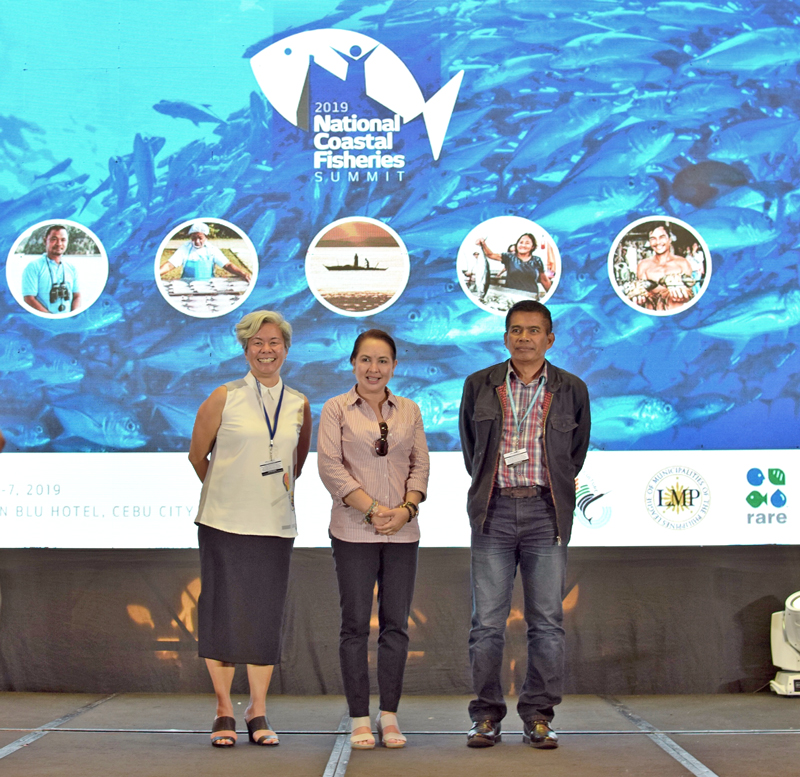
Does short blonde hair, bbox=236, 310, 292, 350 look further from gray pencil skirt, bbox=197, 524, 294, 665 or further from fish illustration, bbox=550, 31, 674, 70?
fish illustration, bbox=550, 31, 674, 70

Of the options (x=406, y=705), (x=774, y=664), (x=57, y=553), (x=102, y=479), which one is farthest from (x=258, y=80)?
(x=774, y=664)

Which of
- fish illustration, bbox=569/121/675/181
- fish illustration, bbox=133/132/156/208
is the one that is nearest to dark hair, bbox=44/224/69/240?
fish illustration, bbox=133/132/156/208

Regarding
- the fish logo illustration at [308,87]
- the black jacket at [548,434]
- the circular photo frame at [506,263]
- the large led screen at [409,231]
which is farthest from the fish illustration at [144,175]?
the black jacket at [548,434]

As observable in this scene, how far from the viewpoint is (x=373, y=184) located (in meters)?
3.99

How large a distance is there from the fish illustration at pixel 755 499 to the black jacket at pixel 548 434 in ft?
3.79

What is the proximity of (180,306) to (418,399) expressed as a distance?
3.58ft

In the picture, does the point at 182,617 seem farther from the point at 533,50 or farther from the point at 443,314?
the point at 533,50

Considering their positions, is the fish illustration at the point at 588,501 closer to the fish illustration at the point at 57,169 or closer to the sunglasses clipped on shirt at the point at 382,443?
the sunglasses clipped on shirt at the point at 382,443

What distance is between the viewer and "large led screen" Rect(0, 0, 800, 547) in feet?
12.9

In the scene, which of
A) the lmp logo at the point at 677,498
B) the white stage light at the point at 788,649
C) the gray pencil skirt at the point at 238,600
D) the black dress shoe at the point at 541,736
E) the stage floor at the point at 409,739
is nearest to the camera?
the stage floor at the point at 409,739

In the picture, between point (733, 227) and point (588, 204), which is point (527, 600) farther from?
point (733, 227)

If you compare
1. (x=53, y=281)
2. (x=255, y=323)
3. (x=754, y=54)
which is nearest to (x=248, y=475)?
(x=255, y=323)

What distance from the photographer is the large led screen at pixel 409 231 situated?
12.9ft

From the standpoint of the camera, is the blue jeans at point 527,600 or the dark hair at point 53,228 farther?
the dark hair at point 53,228
